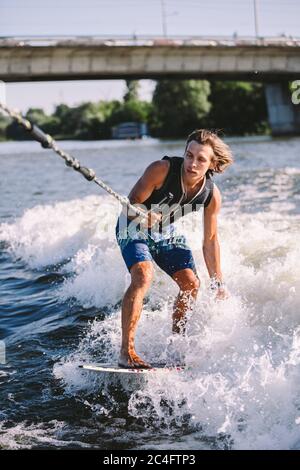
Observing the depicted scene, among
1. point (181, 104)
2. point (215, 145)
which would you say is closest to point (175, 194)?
point (215, 145)

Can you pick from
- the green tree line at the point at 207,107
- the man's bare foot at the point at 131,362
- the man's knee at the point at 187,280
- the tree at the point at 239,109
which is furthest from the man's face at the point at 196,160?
the tree at the point at 239,109

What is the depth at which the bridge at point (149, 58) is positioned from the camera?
3422 centimetres

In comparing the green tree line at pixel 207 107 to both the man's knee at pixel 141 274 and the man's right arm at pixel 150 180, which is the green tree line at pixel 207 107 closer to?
the man's right arm at pixel 150 180

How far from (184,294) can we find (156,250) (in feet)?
1.65

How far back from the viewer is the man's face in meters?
5.10

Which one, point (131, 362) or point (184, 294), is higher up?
point (184, 294)

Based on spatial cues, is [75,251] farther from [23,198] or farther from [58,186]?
[58,186]

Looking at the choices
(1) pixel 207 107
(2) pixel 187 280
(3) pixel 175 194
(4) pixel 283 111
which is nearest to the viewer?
(3) pixel 175 194

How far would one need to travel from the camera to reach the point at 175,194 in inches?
205

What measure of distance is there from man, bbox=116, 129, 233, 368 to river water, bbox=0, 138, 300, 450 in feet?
1.33

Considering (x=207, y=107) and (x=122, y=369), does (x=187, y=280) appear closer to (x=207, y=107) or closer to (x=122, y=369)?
(x=122, y=369)

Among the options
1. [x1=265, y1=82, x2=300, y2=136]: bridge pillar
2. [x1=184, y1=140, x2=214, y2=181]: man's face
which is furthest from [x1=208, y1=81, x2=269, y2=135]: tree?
[x1=184, y1=140, x2=214, y2=181]: man's face
